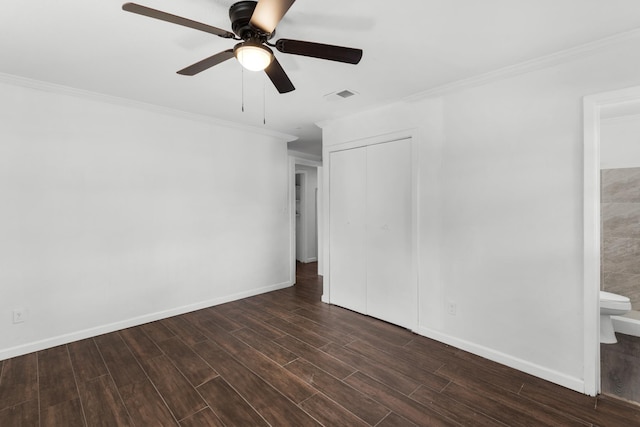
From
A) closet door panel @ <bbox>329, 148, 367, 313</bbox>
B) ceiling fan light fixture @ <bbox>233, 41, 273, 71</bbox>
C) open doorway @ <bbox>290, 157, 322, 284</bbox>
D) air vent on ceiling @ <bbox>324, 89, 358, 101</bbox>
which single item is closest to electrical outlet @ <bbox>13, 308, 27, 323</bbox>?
ceiling fan light fixture @ <bbox>233, 41, 273, 71</bbox>

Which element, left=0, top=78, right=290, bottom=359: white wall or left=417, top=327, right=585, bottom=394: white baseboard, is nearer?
left=417, top=327, right=585, bottom=394: white baseboard

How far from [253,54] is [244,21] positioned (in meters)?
0.23

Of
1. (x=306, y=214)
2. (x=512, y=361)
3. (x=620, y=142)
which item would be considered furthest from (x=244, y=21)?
(x=306, y=214)

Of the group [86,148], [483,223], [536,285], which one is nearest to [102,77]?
[86,148]

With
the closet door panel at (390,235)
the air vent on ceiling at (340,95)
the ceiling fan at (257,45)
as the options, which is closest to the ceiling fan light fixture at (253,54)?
the ceiling fan at (257,45)

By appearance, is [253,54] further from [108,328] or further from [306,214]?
[306,214]

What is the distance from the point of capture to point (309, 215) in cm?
654

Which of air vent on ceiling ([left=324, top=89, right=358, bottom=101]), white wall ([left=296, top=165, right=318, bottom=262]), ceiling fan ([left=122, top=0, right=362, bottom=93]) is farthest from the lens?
white wall ([left=296, top=165, right=318, bottom=262])

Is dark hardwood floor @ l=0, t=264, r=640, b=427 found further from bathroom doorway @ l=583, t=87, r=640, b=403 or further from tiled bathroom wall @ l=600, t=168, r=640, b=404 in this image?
tiled bathroom wall @ l=600, t=168, r=640, b=404

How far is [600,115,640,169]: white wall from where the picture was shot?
3123 millimetres

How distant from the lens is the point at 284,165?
4.57 metres

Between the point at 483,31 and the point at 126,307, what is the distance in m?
4.12

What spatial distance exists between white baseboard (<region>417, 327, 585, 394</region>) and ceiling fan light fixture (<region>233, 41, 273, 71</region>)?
281 centimetres

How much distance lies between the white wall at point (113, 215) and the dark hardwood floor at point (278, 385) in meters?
0.40
